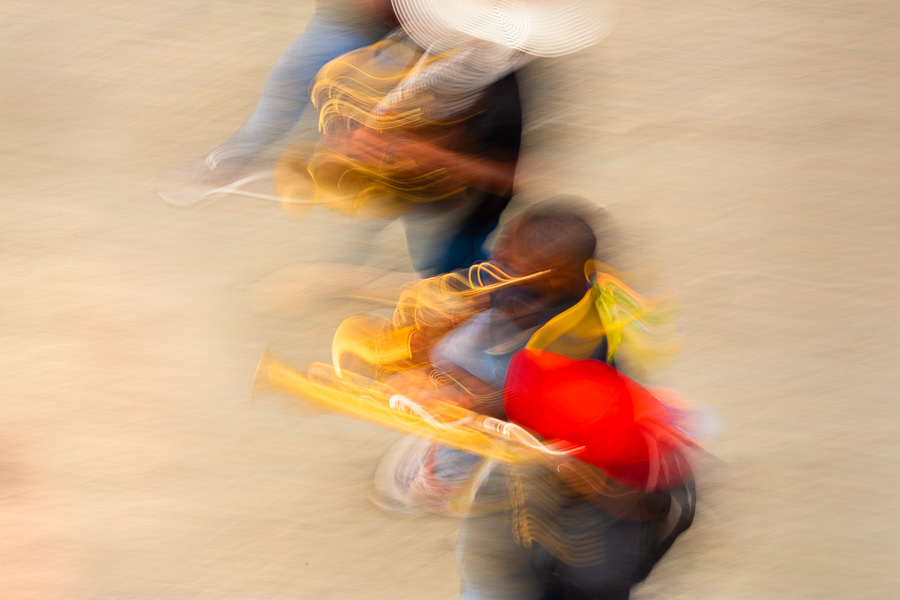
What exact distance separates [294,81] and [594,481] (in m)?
1.03

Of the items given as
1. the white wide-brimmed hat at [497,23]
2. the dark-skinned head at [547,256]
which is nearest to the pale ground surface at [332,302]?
the white wide-brimmed hat at [497,23]

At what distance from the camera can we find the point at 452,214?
5.77 ft

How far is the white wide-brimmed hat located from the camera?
4.83 ft

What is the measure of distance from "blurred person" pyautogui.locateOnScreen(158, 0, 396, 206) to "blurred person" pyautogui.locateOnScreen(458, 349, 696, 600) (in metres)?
0.72

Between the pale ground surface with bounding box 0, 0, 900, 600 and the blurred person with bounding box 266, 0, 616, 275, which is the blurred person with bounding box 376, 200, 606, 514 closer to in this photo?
the blurred person with bounding box 266, 0, 616, 275

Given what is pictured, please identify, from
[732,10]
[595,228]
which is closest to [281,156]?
[595,228]

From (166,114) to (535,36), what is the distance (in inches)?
61.2

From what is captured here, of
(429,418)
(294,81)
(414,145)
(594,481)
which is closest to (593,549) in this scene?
(594,481)

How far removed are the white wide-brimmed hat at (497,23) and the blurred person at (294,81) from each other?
0.09m

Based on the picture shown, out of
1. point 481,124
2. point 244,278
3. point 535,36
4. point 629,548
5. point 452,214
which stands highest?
point 535,36

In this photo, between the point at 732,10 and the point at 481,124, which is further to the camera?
the point at 732,10

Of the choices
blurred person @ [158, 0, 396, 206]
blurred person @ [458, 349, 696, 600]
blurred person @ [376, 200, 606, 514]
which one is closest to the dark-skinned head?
blurred person @ [376, 200, 606, 514]

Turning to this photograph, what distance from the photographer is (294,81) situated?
1.79 meters

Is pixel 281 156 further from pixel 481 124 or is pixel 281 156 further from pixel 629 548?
pixel 629 548
